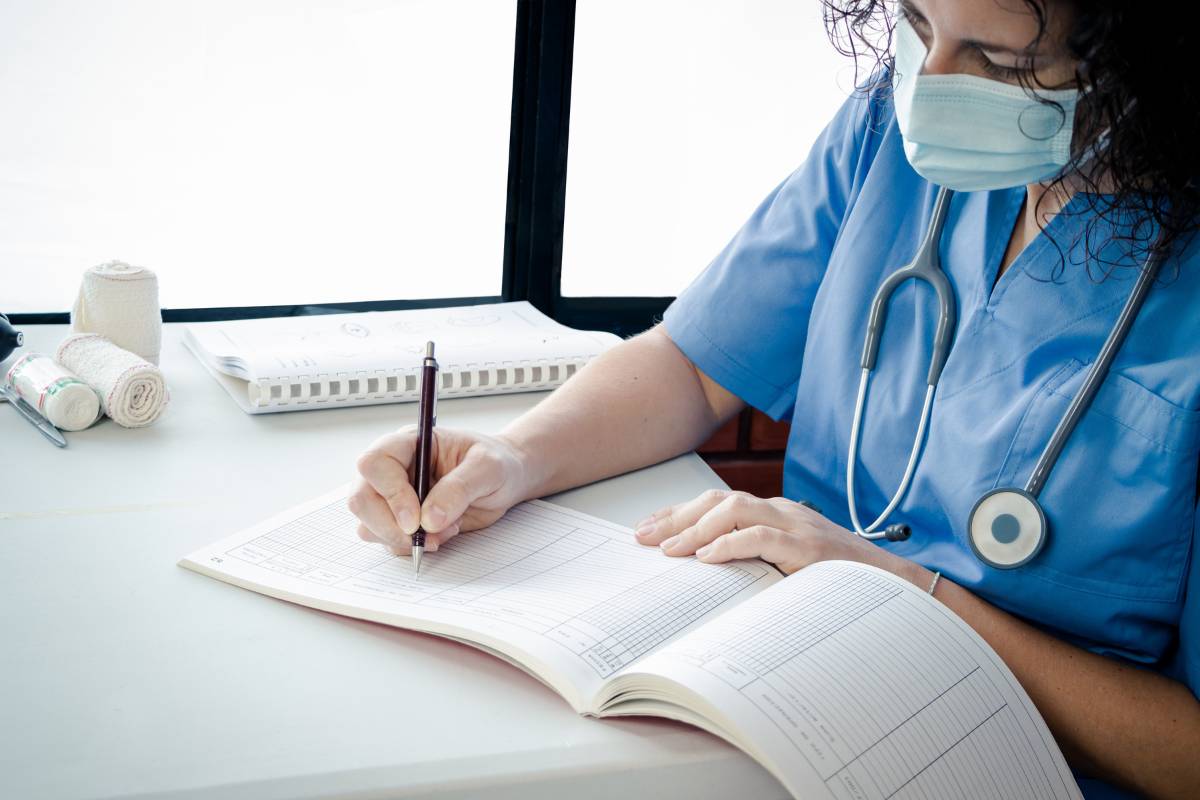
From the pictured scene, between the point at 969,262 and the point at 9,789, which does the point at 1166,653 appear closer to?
the point at 969,262

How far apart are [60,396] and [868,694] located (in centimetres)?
87

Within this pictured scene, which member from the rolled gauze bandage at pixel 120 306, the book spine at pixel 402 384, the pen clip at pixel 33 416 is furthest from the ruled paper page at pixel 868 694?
the rolled gauze bandage at pixel 120 306

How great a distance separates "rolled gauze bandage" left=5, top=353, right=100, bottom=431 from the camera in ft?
3.84

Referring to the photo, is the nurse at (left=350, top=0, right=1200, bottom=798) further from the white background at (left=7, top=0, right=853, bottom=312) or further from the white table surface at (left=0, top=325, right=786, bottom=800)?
the white background at (left=7, top=0, right=853, bottom=312)

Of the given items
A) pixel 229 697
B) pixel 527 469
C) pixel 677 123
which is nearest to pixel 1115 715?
pixel 527 469

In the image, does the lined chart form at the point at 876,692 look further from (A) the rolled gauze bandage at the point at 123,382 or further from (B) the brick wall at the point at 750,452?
(B) the brick wall at the point at 750,452

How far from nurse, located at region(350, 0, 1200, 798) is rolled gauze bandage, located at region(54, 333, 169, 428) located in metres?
0.38

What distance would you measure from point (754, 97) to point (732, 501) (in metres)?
1.11

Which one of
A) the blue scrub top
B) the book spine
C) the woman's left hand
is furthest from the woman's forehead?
the book spine

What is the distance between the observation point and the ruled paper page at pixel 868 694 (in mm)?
677

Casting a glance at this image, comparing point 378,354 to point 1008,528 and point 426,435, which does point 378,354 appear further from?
point 1008,528

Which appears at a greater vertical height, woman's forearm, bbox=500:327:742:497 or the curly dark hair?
the curly dark hair

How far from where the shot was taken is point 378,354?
1.36 m

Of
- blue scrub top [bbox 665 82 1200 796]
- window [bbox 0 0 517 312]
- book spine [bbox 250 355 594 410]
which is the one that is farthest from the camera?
window [bbox 0 0 517 312]
